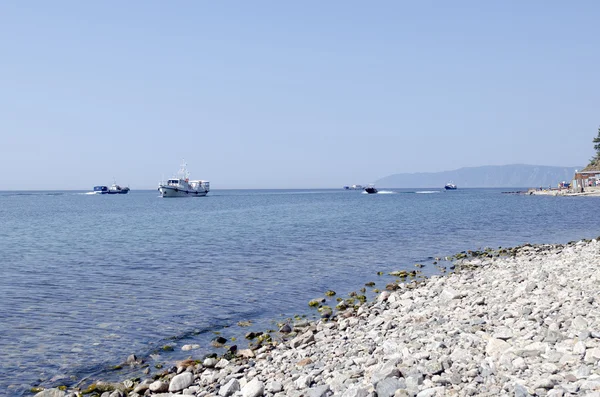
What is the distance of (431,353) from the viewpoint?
8.89 metres

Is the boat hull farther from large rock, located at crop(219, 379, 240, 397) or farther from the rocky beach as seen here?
large rock, located at crop(219, 379, 240, 397)

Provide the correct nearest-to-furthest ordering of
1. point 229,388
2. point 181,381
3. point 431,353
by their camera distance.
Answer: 1. point 431,353
2. point 229,388
3. point 181,381

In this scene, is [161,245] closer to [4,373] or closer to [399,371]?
[4,373]

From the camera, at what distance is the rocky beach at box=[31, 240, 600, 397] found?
24.4ft

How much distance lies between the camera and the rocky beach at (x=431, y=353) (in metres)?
7.45

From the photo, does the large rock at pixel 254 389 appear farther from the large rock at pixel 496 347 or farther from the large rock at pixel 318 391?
the large rock at pixel 496 347

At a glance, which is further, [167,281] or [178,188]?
[178,188]

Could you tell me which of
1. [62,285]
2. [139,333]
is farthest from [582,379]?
[62,285]

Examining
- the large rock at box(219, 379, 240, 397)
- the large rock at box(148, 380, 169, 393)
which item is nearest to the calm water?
the large rock at box(148, 380, 169, 393)

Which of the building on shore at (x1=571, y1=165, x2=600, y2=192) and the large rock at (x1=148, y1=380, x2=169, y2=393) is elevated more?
the building on shore at (x1=571, y1=165, x2=600, y2=192)

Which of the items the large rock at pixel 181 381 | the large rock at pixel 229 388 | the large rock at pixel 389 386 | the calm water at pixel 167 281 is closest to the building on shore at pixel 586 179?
the calm water at pixel 167 281

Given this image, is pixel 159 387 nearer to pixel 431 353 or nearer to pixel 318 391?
pixel 318 391

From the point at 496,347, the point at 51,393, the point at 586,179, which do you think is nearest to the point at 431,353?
the point at 496,347

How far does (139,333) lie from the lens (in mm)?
14484
